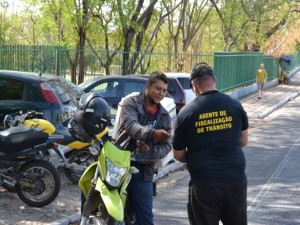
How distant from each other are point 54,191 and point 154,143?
116 inches

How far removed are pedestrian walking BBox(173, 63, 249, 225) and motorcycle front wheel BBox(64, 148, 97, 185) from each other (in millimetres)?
4227

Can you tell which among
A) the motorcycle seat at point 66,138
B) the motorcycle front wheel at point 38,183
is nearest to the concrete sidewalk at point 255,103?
the motorcycle seat at point 66,138

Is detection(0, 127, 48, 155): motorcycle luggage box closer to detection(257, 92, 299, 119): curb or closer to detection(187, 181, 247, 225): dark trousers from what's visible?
detection(187, 181, 247, 225): dark trousers

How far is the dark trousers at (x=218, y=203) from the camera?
169 inches

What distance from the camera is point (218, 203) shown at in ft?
14.3

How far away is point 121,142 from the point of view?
16.4 ft

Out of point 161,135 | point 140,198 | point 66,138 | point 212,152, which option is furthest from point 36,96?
point 212,152

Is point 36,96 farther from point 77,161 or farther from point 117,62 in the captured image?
point 117,62

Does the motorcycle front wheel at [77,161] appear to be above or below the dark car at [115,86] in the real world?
below

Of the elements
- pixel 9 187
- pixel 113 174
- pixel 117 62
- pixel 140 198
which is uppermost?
pixel 117 62

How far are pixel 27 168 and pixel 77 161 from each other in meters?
1.25

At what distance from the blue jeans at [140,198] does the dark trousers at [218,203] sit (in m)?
0.60

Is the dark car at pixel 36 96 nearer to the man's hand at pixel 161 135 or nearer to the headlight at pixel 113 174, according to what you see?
the man's hand at pixel 161 135

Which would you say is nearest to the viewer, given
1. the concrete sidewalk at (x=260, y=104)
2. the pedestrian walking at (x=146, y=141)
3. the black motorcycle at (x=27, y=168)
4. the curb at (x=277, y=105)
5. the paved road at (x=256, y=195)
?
the pedestrian walking at (x=146, y=141)
